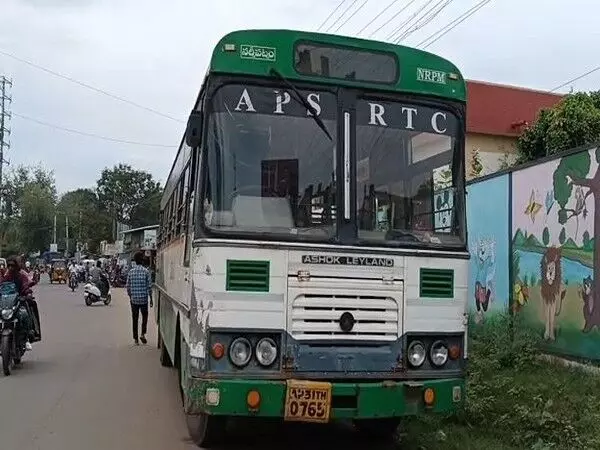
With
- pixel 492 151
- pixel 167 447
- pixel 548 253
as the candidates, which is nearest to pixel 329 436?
pixel 167 447

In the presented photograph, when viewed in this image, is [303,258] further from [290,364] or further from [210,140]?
[210,140]

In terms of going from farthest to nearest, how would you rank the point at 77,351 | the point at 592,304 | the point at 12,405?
the point at 77,351 < the point at 592,304 < the point at 12,405

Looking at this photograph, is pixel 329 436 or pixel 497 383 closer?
pixel 329 436

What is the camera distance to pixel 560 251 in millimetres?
9750

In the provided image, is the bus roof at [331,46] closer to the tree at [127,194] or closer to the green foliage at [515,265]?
the green foliage at [515,265]

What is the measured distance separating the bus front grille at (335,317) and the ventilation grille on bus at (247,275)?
0.92 feet

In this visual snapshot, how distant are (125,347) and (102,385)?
435 cm

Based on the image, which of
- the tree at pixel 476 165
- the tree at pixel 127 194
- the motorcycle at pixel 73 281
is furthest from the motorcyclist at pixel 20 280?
the tree at pixel 127 194

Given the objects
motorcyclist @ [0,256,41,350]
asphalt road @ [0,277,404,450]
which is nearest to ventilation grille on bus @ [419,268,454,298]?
asphalt road @ [0,277,404,450]

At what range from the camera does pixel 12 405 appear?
8.34 meters

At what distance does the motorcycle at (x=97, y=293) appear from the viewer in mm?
27234

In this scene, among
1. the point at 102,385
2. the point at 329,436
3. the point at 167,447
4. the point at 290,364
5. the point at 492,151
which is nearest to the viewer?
the point at 290,364

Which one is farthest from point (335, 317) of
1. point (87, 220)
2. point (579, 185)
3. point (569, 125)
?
point (87, 220)

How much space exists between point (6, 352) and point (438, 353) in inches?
269
